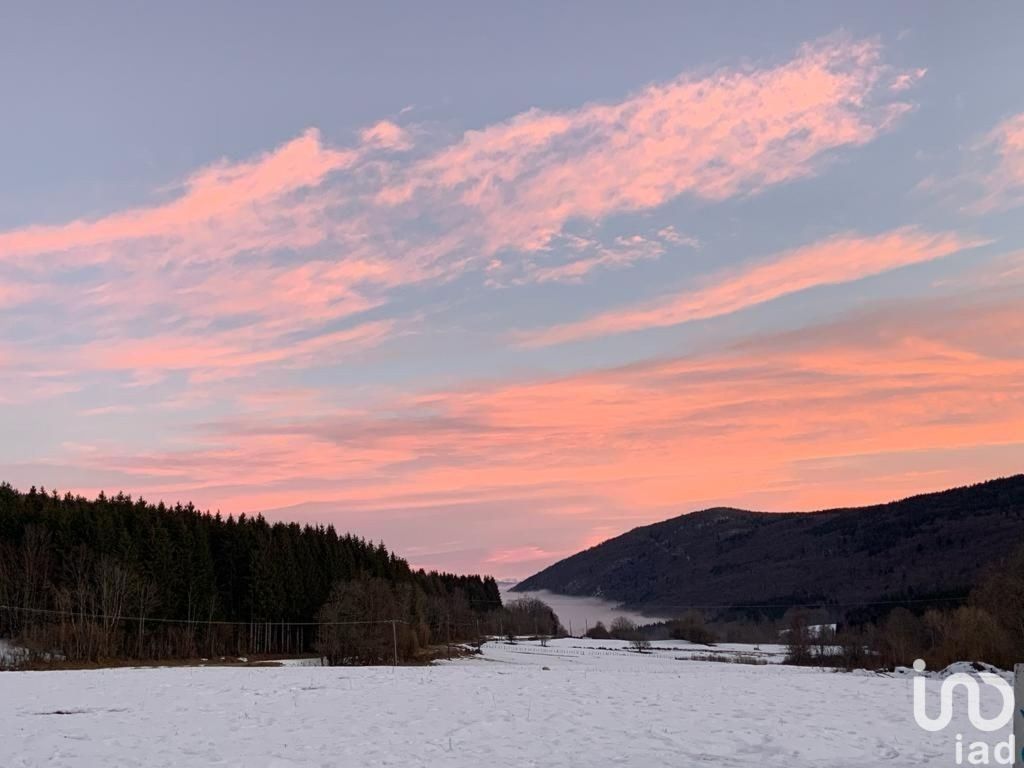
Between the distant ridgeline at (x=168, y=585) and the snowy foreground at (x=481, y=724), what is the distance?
196 ft

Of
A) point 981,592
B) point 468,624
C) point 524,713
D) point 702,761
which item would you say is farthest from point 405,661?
point 468,624

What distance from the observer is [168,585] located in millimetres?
106688

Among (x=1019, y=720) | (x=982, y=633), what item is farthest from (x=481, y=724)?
(x=982, y=633)

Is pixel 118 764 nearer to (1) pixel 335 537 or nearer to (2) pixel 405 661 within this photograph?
(2) pixel 405 661

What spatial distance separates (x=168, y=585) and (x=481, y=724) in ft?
318

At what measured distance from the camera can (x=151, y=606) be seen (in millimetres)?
101562

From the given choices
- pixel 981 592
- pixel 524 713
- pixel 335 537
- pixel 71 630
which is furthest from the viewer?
pixel 335 537

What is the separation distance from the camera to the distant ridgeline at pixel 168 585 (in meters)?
92.8

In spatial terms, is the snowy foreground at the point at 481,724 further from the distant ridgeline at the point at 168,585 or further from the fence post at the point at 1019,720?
the distant ridgeline at the point at 168,585

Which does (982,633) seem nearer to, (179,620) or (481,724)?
(481,724)

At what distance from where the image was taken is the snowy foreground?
16.9 m

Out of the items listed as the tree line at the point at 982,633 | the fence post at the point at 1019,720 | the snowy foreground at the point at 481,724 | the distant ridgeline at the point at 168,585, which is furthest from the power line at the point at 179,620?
the fence post at the point at 1019,720

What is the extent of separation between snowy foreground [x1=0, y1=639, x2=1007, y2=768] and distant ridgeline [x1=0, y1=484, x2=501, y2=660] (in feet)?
196

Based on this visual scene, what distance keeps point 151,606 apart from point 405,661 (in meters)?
35.0
